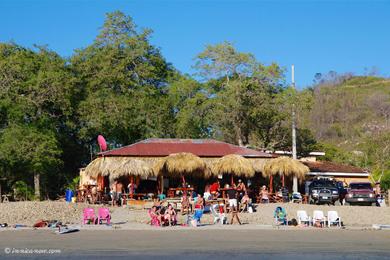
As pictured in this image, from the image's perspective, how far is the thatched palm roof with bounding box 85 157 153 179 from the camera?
2839 centimetres

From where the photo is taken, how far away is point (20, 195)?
115ft

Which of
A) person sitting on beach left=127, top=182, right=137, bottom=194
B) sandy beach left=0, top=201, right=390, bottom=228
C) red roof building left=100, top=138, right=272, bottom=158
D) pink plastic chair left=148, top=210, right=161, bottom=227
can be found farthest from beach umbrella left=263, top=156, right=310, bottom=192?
pink plastic chair left=148, top=210, right=161, bottom=227

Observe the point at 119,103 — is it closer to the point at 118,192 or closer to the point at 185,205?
the point at 118,192

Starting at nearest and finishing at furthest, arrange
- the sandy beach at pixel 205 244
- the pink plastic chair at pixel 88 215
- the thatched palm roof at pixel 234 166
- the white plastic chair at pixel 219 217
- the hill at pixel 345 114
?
the sandy beach at pixel 205 244
the pink plastic chair at pixel 88 215
the white plastic chair at pixel 219 217
the thatched palm roof at pixel 234 166
the hill at pixel 345 114

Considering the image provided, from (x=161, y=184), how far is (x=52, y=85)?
1116 centimetres

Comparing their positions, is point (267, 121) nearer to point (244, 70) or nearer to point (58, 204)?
point (244, 70)

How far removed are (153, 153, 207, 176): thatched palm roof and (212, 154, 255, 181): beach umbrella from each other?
2.30ft

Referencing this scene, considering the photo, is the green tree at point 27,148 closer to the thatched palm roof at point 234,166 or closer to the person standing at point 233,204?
the thatched palm roof at point 234,166

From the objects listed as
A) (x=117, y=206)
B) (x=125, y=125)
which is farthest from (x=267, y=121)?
(x=117, y=206)

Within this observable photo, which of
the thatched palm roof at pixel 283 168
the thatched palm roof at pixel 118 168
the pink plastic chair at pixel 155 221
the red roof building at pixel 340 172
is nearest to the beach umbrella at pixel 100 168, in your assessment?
the thatched palm roof at pixel 118 168

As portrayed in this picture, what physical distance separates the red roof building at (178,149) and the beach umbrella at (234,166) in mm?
1943

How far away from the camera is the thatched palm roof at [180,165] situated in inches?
1099

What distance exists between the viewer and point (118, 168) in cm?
2845

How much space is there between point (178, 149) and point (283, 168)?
596 cm
